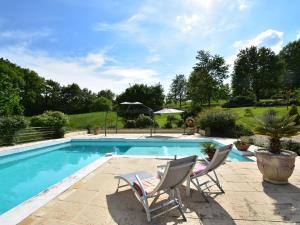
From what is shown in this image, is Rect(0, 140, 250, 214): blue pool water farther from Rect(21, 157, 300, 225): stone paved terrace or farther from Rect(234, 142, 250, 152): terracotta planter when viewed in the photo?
Rect(21, 157, 300, 225): stone paved terrace

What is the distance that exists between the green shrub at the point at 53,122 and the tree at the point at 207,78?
58.9ft

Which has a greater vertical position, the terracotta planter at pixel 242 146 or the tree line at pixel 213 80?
the tree line at pixel 213 80

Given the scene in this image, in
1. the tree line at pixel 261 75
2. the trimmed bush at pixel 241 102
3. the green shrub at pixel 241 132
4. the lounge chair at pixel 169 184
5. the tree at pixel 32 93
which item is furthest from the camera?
the tree line at pixel 261 75

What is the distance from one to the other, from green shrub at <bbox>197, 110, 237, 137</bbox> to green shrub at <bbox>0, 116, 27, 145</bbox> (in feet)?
34.9

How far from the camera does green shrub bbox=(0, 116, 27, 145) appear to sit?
10.8 m

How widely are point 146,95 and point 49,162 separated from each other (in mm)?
18680

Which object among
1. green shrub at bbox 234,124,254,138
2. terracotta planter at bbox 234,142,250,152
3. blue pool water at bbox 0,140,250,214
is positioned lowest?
blue pool water at bbox 0,140,250,214

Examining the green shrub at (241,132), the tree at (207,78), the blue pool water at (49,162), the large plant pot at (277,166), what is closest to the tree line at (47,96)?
the tree at (207,78)

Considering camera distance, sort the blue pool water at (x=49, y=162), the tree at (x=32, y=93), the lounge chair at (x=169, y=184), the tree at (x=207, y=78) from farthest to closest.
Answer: the tree at (x=32, y=93) < the tree at (x=207, y=78) < the blue pool water at (x=49, y=162) < the lounge chair at (x=169, y=184)

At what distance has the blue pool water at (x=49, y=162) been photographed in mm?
5805

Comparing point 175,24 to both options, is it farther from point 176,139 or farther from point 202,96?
point 202,96

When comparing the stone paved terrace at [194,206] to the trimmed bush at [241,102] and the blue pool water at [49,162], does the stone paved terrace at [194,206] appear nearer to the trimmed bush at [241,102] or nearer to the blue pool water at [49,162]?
the blue pool water at [49,162]

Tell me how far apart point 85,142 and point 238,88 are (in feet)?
118

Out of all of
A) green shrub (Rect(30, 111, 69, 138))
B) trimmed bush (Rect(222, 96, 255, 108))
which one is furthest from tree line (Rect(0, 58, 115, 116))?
green shrub (Rect(30, 111, 69, 138))
